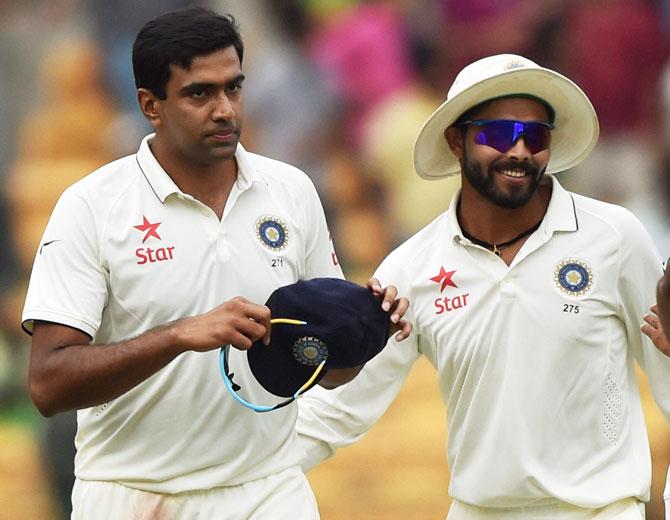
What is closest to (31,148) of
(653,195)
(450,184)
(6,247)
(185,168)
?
(6,247)

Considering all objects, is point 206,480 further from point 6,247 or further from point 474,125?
point 6,247

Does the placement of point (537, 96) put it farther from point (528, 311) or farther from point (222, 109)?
point (222, 109)

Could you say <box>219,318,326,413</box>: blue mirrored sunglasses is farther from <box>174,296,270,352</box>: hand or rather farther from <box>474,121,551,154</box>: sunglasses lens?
<box>474,121,551,154</box>: sunglasses lens

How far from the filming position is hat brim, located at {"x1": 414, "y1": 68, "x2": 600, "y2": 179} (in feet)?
17.9

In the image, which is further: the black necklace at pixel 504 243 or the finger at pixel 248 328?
Result: the black necklace at pixel 504 243

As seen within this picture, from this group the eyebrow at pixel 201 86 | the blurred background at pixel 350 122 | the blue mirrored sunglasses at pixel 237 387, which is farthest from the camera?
the blurred background at pixel 350 122

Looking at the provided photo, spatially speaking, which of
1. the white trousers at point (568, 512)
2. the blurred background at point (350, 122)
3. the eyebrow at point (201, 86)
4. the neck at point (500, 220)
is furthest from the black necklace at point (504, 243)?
the blurred background at point (350, 122)

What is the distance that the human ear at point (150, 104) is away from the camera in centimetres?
542

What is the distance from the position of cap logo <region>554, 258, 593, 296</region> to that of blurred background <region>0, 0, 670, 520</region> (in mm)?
2946

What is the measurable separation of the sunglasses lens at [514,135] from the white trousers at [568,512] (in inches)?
43.9

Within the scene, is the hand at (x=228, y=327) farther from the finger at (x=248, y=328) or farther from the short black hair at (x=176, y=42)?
the short black hair at (x=176, y=42)

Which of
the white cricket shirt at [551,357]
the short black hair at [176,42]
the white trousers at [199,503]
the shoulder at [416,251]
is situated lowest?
A: the white trousers at [199,503]

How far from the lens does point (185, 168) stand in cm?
538

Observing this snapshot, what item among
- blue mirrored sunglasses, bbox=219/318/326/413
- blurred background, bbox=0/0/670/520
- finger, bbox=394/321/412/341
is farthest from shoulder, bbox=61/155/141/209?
blurred background, bbox=0/0/670/520
